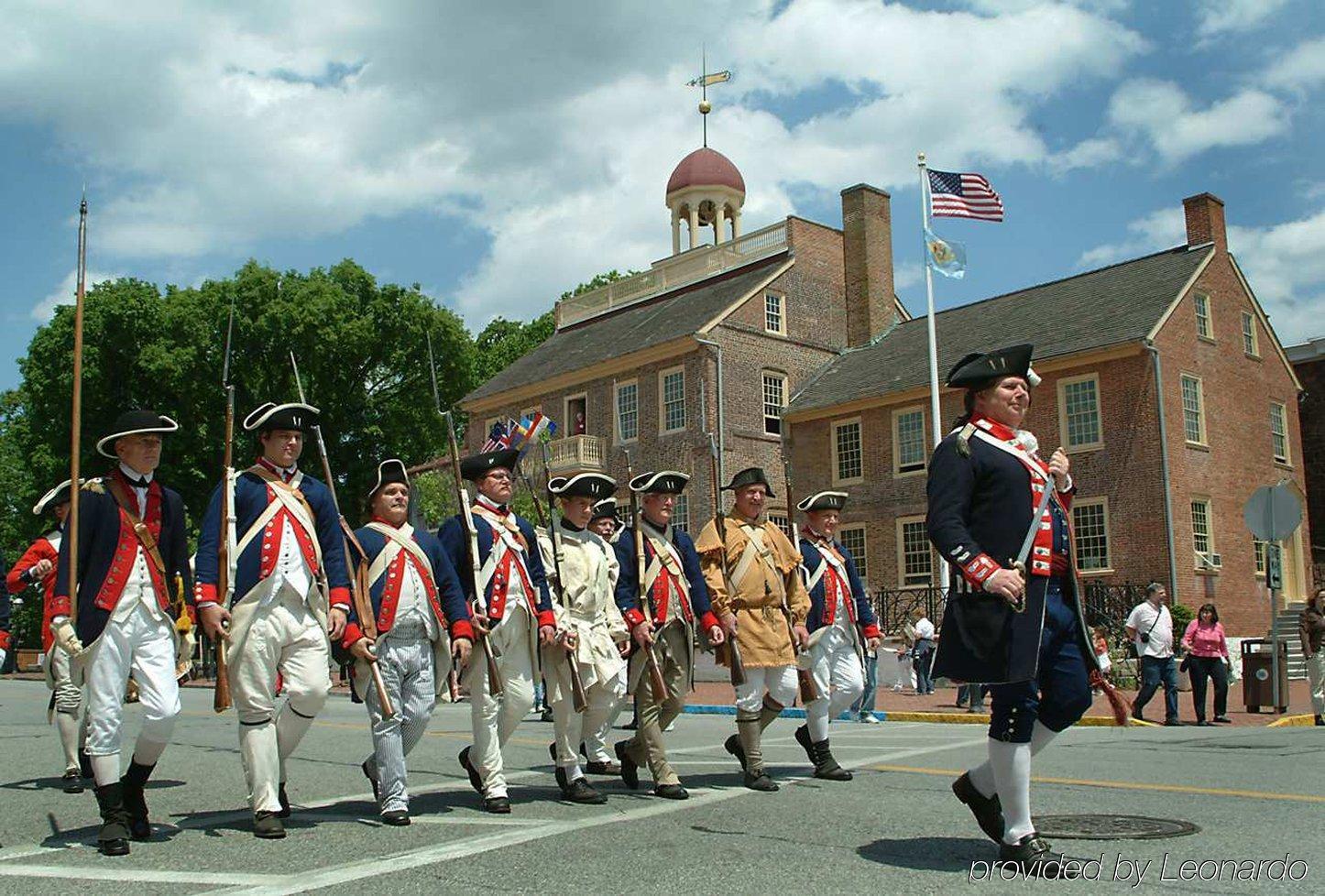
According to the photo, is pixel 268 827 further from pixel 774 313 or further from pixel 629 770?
pixel 774 313

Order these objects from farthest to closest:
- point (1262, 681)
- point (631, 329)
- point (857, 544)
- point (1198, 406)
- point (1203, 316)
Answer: point (631, 329) < point (857, 544) < point (1203, 316) < point (1198, 406) < point (1262, 681)

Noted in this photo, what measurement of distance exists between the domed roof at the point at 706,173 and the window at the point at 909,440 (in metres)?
Answer: 15.2

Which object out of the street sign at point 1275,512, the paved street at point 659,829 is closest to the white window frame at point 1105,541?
the street sign at point 1275,512

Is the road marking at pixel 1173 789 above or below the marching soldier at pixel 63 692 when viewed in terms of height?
below

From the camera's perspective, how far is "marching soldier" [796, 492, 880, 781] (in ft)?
30.3

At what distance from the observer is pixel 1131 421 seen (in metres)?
29.1

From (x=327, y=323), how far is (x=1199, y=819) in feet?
115

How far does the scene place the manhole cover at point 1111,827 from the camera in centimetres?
597

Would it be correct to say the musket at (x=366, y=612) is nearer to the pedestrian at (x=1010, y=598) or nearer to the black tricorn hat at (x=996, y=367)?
the pedestrian at (x=1010, y=598)

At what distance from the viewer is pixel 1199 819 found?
6.50 meters

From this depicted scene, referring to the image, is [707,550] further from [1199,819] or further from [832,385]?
[832,385]

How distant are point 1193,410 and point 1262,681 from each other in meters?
14.0

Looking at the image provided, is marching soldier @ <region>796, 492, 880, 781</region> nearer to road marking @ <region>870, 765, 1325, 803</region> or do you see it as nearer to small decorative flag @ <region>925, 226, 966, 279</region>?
road marking @ <region>870, 765, 1325, 803</region>

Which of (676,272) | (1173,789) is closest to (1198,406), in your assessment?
(676,272)
